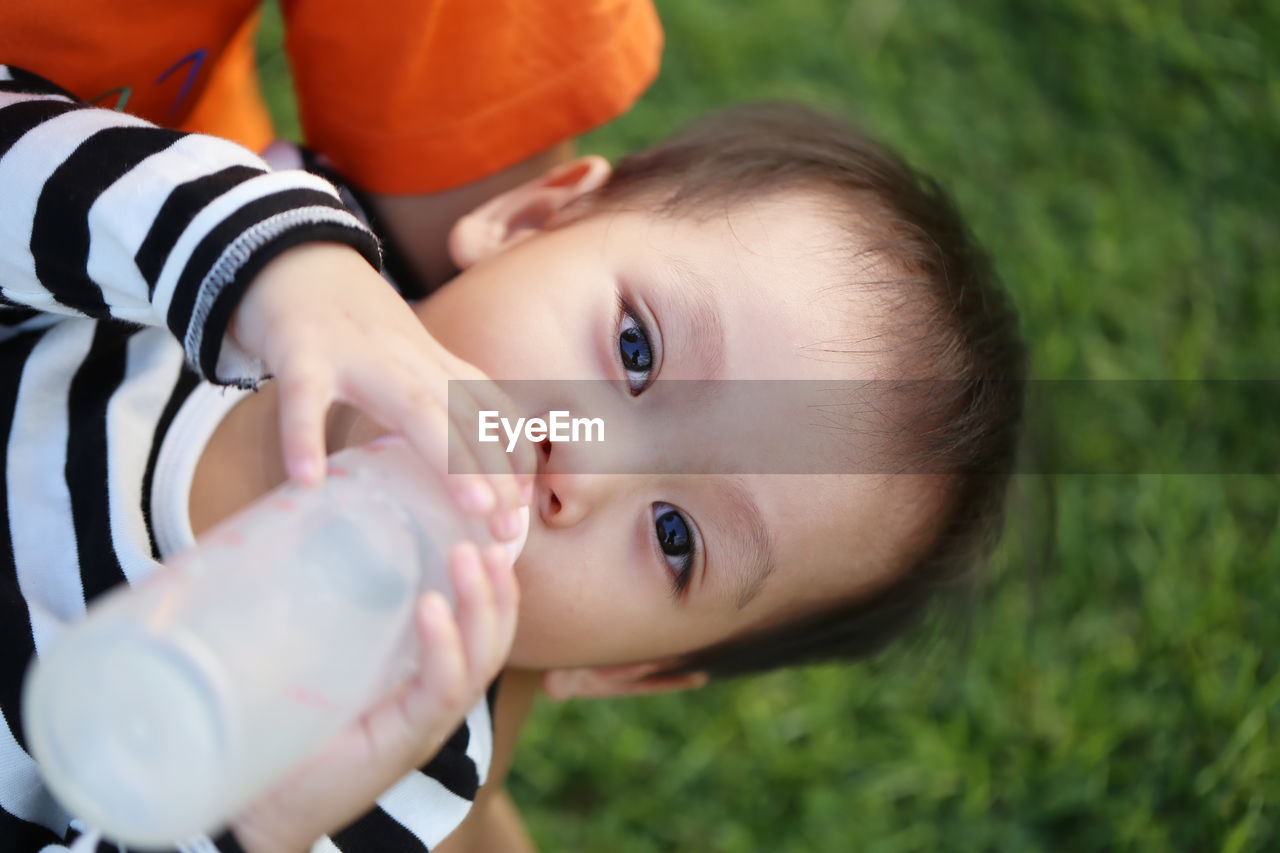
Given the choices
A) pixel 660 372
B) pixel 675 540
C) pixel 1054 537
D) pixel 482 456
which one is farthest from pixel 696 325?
pixel 1054 537

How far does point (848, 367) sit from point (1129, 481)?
1.00 m

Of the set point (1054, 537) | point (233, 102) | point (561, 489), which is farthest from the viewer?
point (1054, 537)

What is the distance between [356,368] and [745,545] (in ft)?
1.51

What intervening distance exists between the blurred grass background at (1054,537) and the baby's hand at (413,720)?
74 centimetres

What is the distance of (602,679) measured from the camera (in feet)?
4.29

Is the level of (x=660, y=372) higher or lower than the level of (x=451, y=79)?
lower

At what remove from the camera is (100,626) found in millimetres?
673

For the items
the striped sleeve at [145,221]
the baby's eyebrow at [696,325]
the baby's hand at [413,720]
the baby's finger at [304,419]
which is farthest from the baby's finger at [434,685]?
the baby's eyebrow at [696,325]

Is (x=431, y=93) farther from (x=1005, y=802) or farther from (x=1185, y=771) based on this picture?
(x=1185, y=771)

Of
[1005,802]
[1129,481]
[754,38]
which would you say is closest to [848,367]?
[1005,802]

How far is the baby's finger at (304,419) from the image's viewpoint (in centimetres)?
73

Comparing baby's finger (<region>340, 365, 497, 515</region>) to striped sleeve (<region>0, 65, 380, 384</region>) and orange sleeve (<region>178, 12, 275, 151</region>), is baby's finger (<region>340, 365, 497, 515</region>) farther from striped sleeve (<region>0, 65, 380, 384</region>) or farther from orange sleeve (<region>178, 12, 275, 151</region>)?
orange sleeve (<region>178, 12, 275, 151</region>)

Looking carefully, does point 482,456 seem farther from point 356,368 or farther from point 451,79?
point 451,79

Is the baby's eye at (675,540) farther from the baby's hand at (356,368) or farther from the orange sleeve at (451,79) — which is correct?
the orange sleeve at (451,79)
